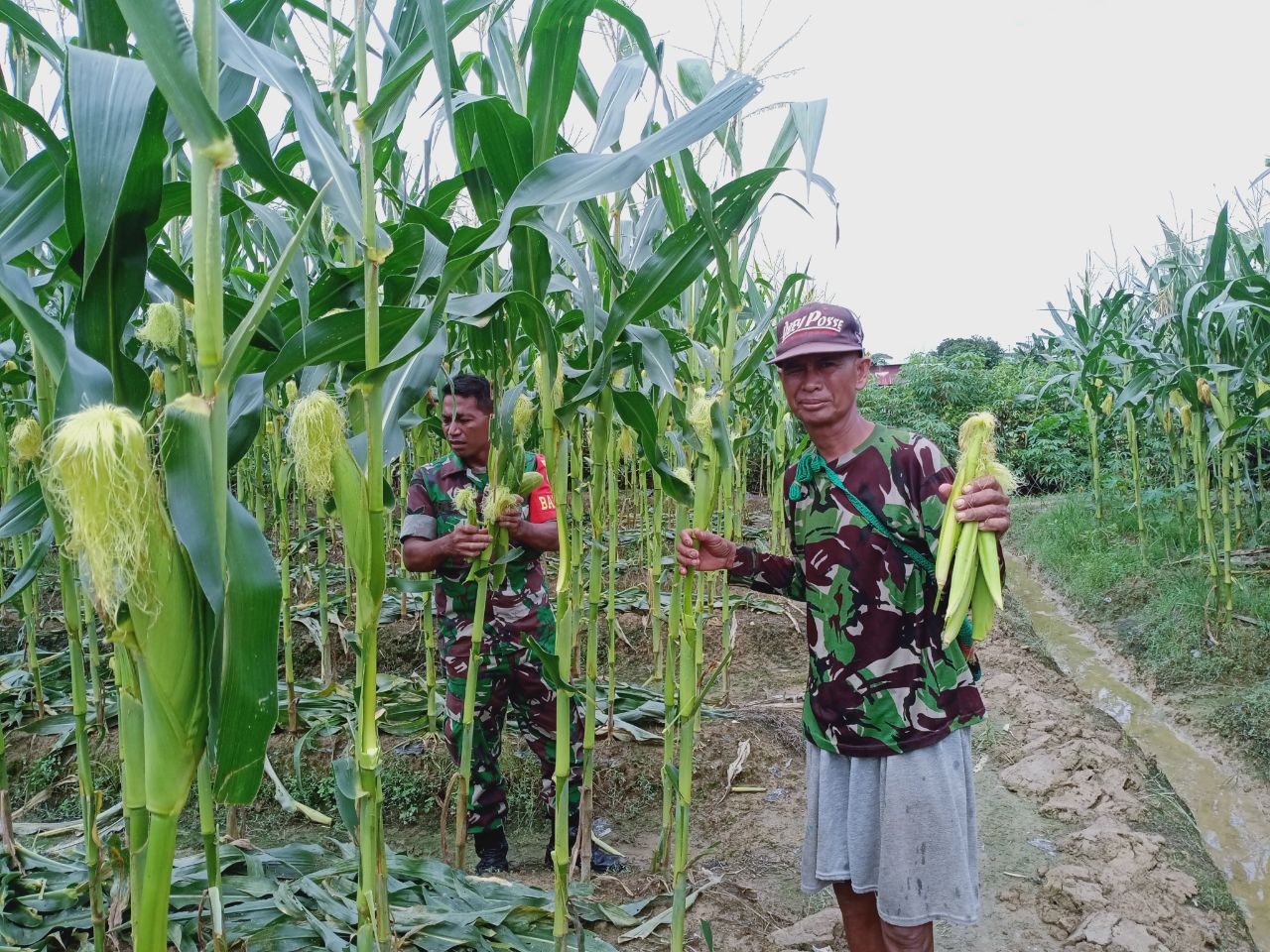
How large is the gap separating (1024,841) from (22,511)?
407cm

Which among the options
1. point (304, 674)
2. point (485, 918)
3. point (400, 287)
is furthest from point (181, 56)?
point (304, 674)

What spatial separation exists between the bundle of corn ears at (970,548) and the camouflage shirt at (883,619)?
0.18 metres

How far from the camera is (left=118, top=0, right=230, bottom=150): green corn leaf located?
2.79 feet

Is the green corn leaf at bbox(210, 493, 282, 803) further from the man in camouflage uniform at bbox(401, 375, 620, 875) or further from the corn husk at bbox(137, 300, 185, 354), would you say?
the man in camouflage uniform at bbox(401, 375, 620, 875)

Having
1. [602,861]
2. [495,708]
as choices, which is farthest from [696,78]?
[602,861]

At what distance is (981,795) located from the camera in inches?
164

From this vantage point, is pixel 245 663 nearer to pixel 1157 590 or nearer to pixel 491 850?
pixel 491 850

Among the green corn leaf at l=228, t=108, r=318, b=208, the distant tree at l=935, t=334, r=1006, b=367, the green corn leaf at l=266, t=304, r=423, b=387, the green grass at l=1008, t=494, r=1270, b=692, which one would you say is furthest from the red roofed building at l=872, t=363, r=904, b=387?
the green corn leaf at l=228, t=108, r=318, b=208

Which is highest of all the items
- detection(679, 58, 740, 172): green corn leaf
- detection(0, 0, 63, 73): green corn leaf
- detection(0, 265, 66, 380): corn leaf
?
detection(679, 58, 740, 172): green corn leaf

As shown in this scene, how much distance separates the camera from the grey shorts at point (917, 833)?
6.63ft

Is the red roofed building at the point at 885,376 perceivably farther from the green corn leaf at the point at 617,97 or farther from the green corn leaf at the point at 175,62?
the green corn leaf at the point at 175,62

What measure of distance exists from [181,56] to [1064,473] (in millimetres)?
15786

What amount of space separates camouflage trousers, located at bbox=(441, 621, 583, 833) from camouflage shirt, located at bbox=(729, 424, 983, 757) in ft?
4.58

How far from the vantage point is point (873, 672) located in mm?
2084
